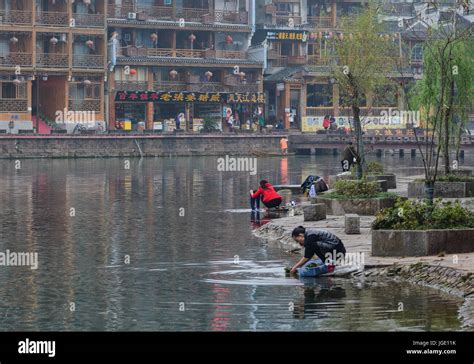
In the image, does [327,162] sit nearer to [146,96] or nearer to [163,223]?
[146,96]

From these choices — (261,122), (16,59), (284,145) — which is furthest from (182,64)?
(16,59)

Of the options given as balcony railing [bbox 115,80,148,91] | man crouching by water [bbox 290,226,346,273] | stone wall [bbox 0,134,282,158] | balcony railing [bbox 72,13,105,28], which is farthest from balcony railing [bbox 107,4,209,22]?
man crouching by water [bbox 290,226,346,273]

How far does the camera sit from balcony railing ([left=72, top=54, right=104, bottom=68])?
100 meters

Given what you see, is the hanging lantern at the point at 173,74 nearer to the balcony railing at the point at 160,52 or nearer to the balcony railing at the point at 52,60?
the balcony railing at the point at 160,52

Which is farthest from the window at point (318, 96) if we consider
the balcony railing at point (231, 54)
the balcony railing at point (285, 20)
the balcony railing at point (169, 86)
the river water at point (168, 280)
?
Result: the river water at point (168, 280)

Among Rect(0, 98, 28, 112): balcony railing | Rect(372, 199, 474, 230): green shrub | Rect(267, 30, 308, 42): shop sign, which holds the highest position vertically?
Rect(267, 30, 308, 42): shop sign

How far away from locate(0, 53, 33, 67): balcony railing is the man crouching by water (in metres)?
72.1

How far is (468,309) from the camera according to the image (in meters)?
22.3

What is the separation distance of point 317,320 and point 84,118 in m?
79.5

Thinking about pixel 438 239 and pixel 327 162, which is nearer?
pixel 438 239

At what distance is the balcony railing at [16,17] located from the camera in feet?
317

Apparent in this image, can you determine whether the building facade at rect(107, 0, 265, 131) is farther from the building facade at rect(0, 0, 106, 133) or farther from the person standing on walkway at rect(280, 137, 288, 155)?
the person standing on walkway at rect(280, 137, 288, 155)

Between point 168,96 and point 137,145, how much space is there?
381 inches

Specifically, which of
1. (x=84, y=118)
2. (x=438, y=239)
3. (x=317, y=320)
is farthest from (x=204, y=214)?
(x=84, y=118)
